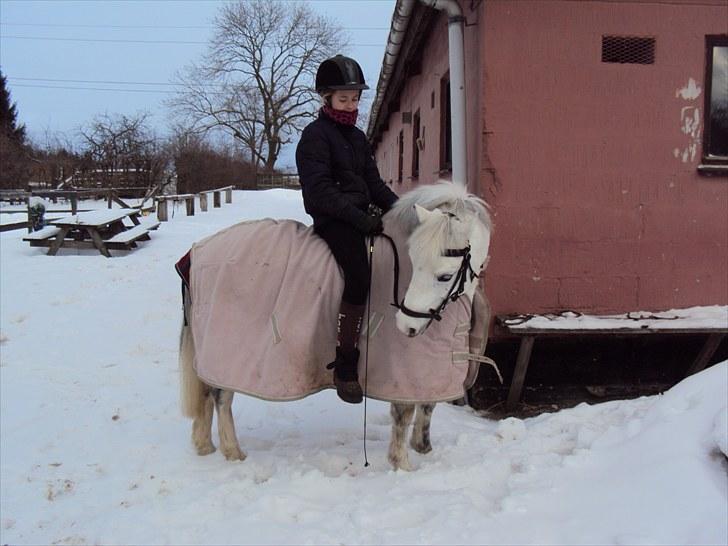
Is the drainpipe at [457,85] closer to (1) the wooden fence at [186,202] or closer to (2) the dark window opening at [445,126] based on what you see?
(2) the dark window opening at [445,126]

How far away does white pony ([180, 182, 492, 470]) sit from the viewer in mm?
2875

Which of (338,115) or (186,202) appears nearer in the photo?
(338,115)

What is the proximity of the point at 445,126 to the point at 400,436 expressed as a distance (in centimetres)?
387

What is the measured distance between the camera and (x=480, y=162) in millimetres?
4750

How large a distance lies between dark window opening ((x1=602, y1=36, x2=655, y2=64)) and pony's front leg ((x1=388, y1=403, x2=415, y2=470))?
10.7 ft

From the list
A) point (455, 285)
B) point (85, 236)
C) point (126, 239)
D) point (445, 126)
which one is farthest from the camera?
point (85, 236)

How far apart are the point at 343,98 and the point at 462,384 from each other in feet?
5.79

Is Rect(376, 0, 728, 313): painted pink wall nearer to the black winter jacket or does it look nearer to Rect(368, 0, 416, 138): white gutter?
Rect(368, 0, 416, 138): white gutter

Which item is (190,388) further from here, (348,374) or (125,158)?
(125,158)

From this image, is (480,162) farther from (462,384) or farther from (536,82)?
(462,384)

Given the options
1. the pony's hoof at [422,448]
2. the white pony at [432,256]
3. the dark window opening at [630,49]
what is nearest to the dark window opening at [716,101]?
the dark window opening at [630,49]

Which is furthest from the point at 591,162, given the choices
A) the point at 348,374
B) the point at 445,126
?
the point at 348,374

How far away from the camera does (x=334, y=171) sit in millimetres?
3457

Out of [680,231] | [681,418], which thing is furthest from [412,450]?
[680,231]
